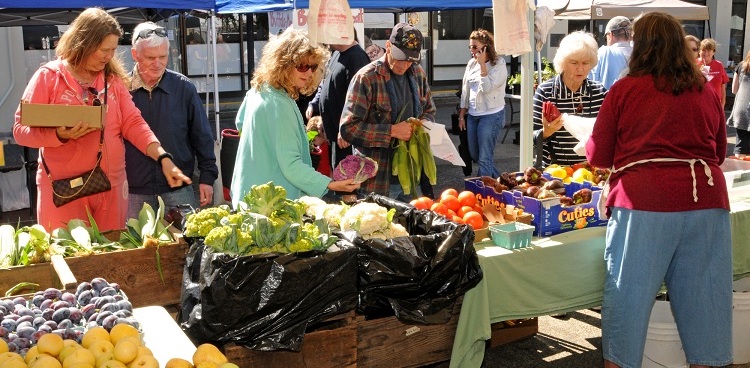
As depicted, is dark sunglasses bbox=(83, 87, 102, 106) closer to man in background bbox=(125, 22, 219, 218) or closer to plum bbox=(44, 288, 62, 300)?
man in background bbox=(125, 22, 219, 218)

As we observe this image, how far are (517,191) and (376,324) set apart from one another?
1193mm

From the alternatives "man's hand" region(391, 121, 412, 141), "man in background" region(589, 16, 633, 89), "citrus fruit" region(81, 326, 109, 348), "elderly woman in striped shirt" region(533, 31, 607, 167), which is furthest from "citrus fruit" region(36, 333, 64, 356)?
"man in background" region(589, 16, 633, 89)

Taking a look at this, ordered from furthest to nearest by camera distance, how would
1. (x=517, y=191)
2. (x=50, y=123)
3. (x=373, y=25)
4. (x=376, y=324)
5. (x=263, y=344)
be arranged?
(x=373, y=25)
(x=517, y=191)
(x=50, y=123)
(x=376, y=324)
(x=263, y=344)

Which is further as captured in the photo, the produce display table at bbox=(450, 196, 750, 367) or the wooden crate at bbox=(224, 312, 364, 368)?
the produce display table at bbox=(450, 196, 750, 367)

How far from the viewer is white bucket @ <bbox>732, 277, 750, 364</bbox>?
4.37 meters

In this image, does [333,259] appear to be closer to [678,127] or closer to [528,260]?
[528,260]

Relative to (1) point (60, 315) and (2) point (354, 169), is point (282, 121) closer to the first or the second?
(2) point (354, 169)

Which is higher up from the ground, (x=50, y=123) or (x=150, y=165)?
(x=50, y=123)

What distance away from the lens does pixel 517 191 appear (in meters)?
4.24

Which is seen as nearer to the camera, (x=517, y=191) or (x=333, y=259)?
(x=333, y=259)

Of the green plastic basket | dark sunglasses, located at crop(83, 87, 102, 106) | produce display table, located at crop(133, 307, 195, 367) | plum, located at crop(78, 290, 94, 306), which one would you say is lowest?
produce display table, located at crop(133, 307, 195, 367)

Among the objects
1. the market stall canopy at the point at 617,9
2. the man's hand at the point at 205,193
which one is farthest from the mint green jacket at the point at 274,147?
the market stall canopy at the point at 617,9

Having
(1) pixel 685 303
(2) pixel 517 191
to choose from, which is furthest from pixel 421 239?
(1) pixel 685 303

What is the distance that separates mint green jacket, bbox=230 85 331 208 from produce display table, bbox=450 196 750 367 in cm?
92
